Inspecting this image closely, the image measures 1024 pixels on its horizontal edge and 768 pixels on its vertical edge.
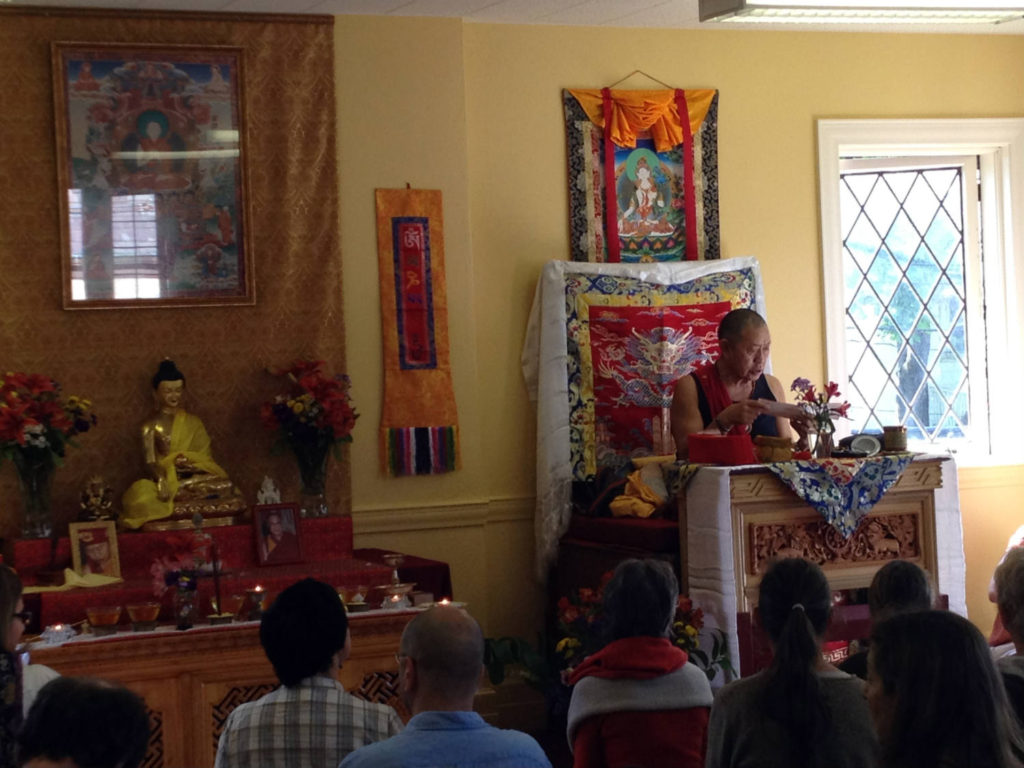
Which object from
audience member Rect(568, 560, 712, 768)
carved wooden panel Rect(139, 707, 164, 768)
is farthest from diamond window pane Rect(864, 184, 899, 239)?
audience member Rect(568, 560, 712, 768)

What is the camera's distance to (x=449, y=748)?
2.57 m

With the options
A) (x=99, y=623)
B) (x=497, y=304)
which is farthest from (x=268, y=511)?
(x=497, y=304)

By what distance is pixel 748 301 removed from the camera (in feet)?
23.3

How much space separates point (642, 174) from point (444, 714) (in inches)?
190

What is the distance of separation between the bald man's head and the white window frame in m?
5.01

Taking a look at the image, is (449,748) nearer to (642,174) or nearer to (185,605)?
(185,605)

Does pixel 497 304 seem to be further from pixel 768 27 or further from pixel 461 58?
pixel 768 27

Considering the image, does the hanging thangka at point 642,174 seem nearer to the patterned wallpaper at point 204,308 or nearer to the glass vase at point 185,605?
the patterned wallpaper at point 204,308

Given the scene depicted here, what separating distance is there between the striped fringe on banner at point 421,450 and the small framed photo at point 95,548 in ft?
4.58

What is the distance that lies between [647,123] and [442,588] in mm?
2573

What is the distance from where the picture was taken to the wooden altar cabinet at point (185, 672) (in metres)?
4.99

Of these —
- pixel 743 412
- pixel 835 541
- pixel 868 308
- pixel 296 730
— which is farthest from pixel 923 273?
pixel 296 730

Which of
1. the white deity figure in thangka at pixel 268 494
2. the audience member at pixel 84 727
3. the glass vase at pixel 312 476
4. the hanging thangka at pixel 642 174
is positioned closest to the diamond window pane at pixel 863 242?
the hanging thangka at pixel 642 174

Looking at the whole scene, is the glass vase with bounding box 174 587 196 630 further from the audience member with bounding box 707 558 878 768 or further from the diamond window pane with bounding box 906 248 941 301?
the diamond window pane with bounding box 906 248 941 301
